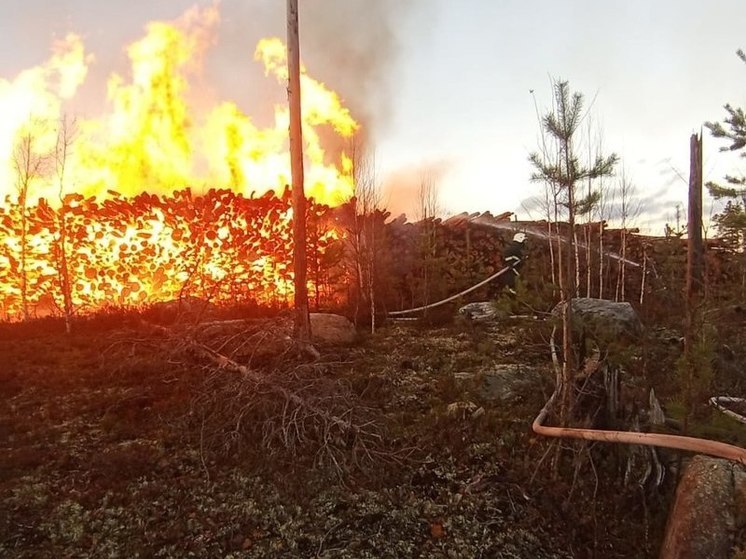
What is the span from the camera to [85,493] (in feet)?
17.3

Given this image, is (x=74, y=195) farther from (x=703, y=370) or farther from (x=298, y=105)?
(x=703, y=370)

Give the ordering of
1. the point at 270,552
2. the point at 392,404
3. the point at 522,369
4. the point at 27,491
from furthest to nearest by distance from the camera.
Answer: the point at 522,369, the point at 392,404, the point at 27,491, the point at 270,552

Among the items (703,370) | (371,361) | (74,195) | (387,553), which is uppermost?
(74,195)

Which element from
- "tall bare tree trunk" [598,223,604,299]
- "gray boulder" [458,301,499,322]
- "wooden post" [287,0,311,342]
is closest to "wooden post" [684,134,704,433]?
"gray boulder" [458,301,499,322]

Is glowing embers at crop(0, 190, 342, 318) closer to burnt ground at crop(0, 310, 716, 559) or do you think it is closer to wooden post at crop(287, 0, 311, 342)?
wooden post at crop(287, 0, 311, 342)

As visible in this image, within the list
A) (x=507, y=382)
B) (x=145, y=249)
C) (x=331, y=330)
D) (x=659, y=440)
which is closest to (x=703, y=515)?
(x=659, y=440)

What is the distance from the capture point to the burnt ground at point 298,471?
15.5ft

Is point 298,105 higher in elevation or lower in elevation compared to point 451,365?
higher

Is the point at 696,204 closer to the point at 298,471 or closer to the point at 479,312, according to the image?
the point at 479,312

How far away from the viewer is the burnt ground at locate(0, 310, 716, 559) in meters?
4.71

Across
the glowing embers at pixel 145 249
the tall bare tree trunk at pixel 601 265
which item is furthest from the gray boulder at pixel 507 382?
the tall bare tree trunk at pixel 601 265

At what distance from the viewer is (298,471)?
19.2 ft

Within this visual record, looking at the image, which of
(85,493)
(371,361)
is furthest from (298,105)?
(85,493)

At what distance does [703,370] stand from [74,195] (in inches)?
665
